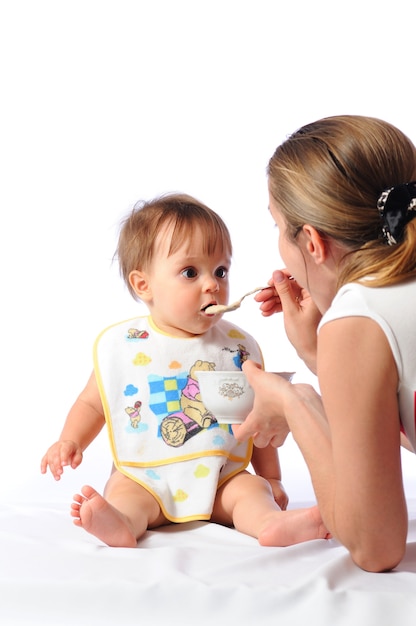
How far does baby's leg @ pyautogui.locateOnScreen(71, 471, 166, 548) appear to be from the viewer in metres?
1.91

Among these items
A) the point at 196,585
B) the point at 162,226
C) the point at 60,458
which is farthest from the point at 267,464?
the point at 196,585

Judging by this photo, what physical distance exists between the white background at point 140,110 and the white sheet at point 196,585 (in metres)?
2.11

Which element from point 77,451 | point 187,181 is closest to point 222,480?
point 77,451

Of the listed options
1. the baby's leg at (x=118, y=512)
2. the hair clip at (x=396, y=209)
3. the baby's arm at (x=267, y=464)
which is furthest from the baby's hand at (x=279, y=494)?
the hair clip at (x=396, y=209)

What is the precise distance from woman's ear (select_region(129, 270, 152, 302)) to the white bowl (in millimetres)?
449

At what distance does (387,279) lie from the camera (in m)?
1.59

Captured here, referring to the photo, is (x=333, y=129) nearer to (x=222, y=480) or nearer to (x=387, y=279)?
(x=387, y=279)

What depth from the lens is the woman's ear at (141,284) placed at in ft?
7.84

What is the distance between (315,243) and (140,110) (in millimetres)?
2546

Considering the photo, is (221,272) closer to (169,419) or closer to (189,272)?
(189,272)

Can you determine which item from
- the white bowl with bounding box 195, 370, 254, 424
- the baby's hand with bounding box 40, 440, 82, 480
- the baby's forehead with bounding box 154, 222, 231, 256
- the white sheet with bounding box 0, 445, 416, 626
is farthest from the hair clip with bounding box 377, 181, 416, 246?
the baby's hand with bounding box 40, 440, 82, 480

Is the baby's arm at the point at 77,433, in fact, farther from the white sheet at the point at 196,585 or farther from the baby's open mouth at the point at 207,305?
the baby's open mouth at the point at 207,305

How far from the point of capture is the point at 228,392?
6.55 feet

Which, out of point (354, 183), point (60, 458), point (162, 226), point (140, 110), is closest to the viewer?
point (354, 183)
